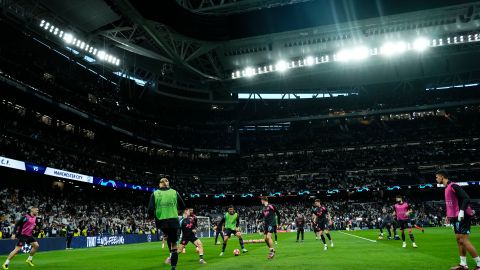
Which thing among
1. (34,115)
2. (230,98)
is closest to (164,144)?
(230,98)

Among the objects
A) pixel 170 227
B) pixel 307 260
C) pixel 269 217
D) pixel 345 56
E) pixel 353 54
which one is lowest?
pixel 307 260

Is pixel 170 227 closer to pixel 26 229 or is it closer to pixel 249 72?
pixel 26 229

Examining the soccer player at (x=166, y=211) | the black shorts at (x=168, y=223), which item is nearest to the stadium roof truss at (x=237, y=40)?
the soccer player at (x=166, y=211)

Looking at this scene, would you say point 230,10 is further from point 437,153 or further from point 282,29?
point 437,153

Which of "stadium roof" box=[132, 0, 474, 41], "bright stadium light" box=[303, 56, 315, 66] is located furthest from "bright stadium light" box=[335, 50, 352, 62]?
"stadium roof" box=[132, 0, 474, 41]

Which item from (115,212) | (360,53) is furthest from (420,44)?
(115,212)

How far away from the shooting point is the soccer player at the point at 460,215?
9.14 meters

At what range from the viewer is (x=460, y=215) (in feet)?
29.6

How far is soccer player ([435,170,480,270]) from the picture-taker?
9141mm

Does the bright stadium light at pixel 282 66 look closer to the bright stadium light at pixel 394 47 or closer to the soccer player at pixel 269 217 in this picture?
the bright stadium light at pixel 394 47

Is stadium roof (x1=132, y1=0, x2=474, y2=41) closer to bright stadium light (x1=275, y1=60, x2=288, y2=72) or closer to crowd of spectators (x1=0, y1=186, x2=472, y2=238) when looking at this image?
bright stadium light (x1=275, y1=60, x2=288, y2=72)

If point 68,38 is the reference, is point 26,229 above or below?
below

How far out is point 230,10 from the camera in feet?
128

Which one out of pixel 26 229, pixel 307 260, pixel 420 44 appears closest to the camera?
pixel 307 260
